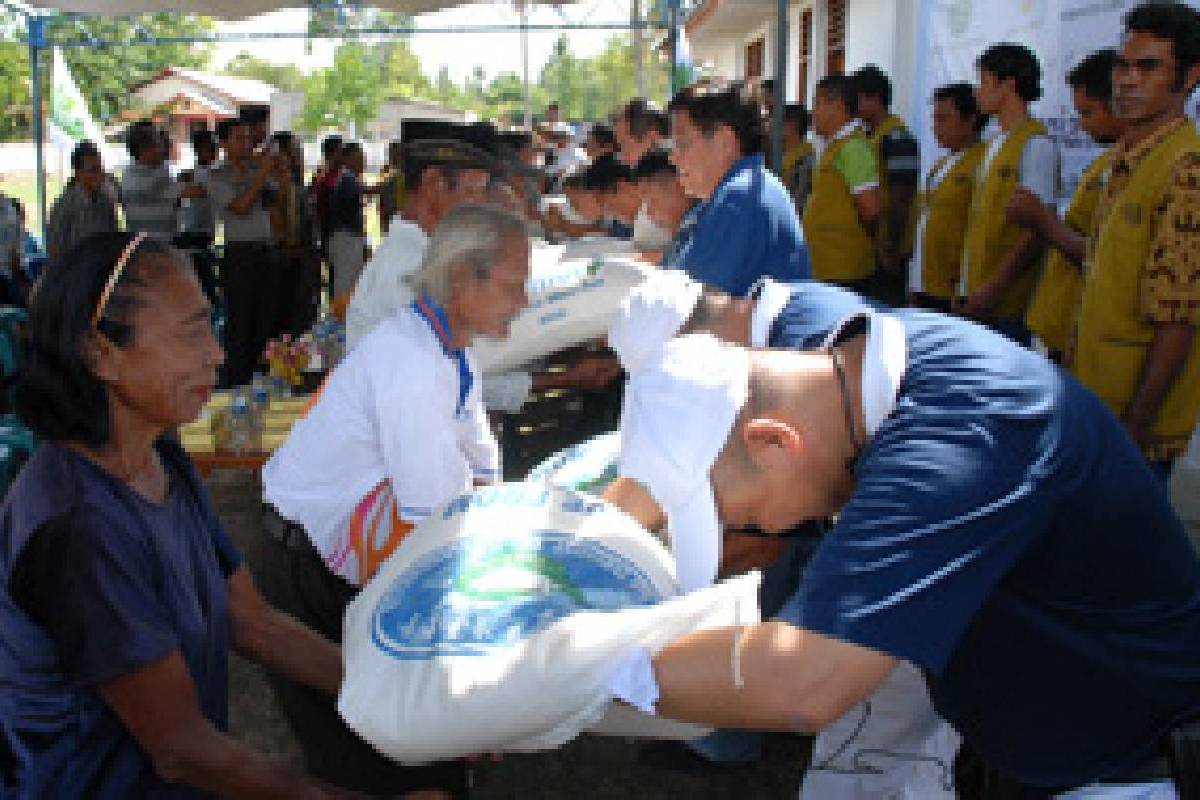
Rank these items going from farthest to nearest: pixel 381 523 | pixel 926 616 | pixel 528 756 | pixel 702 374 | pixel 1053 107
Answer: pixel 1053 107 < pixel 528 756 < pixel 381 523 < pixel 702 374 < pixel 926 616

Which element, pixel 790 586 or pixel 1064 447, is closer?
pixel 1064 447

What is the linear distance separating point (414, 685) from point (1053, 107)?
174 inches

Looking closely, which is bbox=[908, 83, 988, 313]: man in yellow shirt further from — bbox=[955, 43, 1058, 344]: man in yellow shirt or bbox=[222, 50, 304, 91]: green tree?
bbox=[222, 50, 304, 91]: green tree

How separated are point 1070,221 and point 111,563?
10.9ft

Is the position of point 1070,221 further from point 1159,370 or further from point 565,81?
point 565,81

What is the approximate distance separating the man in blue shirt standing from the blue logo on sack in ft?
6.01

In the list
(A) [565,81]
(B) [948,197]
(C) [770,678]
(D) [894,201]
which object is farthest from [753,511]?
(A) [565,81]

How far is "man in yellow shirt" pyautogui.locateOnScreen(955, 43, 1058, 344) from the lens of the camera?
3.99 meters

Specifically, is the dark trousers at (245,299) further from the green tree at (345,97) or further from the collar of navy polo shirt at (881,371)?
the green tree at (345,97)

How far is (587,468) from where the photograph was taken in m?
2.50

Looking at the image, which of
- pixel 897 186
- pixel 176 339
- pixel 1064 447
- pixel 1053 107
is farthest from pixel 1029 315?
pixel 176 339

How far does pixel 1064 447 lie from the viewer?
46.7 inches

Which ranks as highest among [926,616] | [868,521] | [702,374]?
[702,374]

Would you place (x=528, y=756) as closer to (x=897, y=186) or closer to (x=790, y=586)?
(x=790, y=586)
